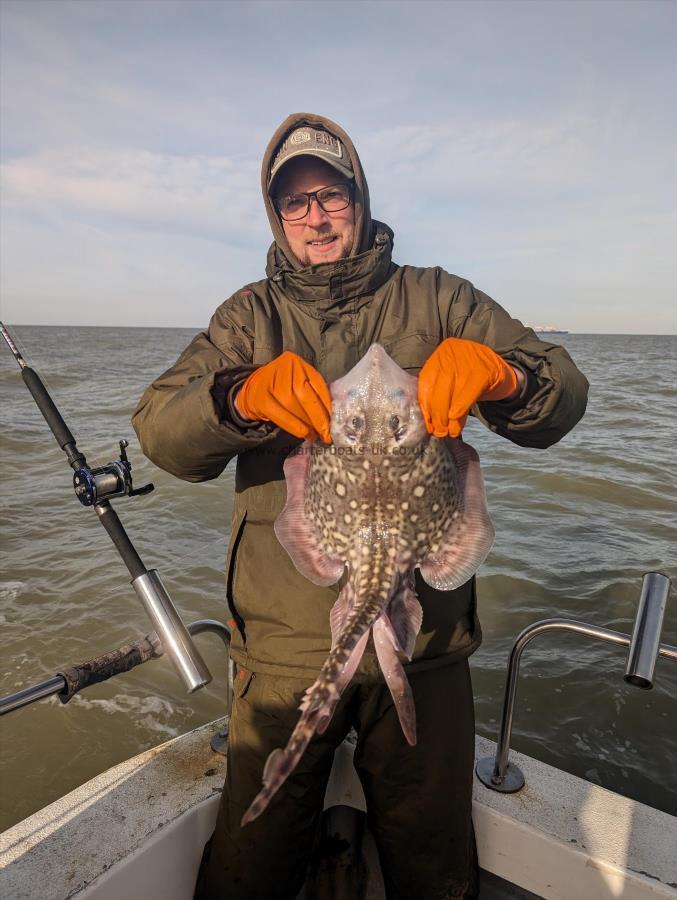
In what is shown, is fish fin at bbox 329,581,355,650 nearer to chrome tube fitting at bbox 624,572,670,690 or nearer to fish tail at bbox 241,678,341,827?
fish tail at bbox 241,678,341,827

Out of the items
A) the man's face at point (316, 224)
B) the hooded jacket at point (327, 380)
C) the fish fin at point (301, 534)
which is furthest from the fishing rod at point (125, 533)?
the man's face at point (316, 224)

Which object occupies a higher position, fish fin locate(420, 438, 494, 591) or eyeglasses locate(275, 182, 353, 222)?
eyeglasses locate(275, 182, 353, 222)

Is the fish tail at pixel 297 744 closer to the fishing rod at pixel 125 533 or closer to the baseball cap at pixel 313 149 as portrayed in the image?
the fishing rod at pixel 125 533

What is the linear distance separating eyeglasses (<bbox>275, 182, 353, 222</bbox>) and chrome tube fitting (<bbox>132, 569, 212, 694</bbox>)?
6.73 feet

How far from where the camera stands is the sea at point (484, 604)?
5.54m

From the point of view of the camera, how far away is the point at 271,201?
322cm

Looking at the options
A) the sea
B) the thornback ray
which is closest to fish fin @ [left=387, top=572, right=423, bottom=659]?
the thornback ray

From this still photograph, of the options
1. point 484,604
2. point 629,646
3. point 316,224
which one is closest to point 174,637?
point 629,646

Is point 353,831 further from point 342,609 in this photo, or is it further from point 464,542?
point 464,542

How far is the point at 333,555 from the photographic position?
87.8 inches

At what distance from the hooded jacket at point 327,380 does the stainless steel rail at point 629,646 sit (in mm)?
396

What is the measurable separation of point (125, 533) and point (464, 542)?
1655 mm

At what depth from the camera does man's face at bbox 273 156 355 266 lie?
307 centimetres

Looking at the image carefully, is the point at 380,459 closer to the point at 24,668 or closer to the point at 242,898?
the point at 242,898
